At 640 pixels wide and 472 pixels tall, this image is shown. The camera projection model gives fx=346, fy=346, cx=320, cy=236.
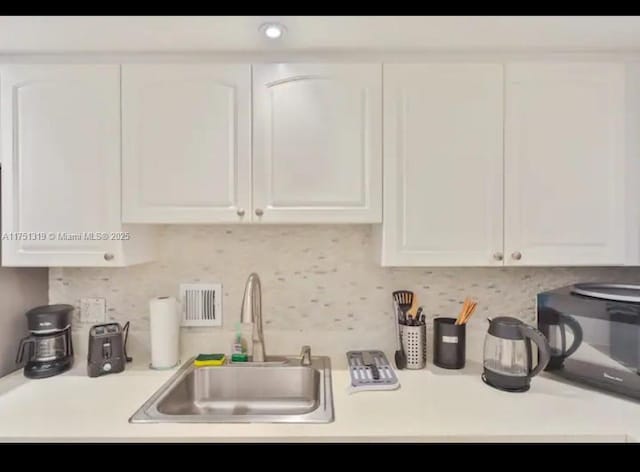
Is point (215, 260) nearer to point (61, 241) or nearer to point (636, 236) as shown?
point (61, 241)

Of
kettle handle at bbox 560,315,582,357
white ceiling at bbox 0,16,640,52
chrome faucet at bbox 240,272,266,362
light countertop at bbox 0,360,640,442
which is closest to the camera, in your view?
light countertop at bbox 0,360,640,442

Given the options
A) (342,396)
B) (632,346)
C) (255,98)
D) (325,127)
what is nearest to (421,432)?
(342,396)

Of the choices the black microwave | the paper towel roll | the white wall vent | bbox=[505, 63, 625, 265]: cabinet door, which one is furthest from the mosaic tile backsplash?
bbox=[505, 63, 625, 265]: cabinet door

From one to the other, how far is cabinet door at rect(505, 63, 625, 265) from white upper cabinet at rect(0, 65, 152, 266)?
1.52 meters

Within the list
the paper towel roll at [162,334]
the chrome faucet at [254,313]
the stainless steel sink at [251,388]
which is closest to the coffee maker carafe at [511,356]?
the stainless steel sink at [251,388]

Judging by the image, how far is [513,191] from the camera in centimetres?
131

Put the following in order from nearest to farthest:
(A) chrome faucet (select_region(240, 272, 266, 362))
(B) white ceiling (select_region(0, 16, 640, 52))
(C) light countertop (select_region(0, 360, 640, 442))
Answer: (C) light countertop (select_region(0, 360, 640, 442)) → (B) white ceiling (select_region(0, 16, 640, 52)) → (A) chrome faucet (select_region(240, 272, 266, 362))

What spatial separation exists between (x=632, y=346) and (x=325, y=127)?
1313mm

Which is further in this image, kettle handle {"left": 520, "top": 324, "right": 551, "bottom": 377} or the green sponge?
the green sponge

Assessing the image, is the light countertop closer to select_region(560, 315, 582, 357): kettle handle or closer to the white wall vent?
select_region(560, 315, 582, 357): kettle handle

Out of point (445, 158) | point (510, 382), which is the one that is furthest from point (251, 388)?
point (445, 158)

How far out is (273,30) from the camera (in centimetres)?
119

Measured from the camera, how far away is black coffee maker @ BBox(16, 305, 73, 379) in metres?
1.36
